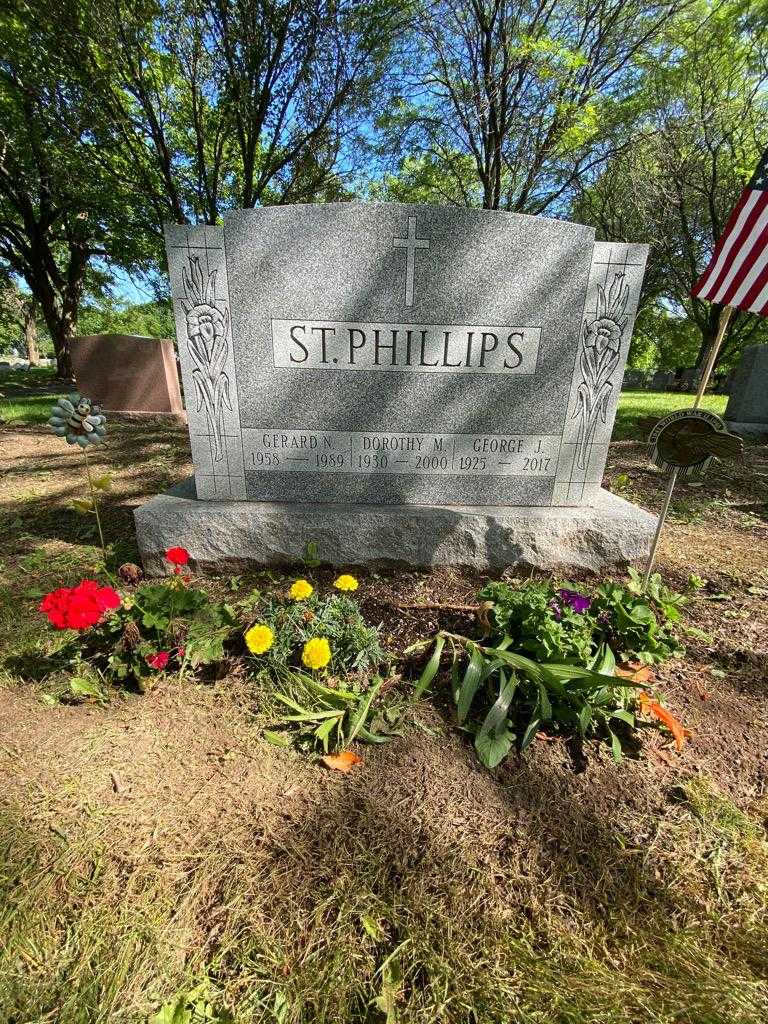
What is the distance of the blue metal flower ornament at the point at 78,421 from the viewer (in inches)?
96.3

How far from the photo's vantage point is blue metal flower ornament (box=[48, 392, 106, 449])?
2.45 meters

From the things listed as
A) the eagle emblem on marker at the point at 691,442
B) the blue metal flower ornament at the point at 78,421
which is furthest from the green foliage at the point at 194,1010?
the eagle emblem on marker at the point at 691,442

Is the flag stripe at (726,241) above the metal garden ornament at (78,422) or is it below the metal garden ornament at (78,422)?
above

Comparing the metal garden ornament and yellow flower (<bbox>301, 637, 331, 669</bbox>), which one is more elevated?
the metal garden ornament

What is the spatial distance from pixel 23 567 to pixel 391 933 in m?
2.95

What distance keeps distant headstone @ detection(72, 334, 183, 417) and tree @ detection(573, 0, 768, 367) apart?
386 inches

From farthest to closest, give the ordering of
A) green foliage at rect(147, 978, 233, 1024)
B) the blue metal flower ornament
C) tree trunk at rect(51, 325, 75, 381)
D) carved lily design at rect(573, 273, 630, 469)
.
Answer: tree trunk at rect(51, 325, 75, 381) < carved lily design at rect(573, 273, 630, 469) < the blue metal flower ornament < green foliage at rect(147, 978, 233, 1024)

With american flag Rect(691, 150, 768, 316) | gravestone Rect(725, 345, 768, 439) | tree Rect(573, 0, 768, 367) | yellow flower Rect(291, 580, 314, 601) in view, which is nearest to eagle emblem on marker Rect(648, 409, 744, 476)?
american flag Rect(691, 150, 768, 316)

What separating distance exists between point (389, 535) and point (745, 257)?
245 centimetres

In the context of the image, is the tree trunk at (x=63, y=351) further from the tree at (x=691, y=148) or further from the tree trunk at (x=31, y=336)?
the tree trunk at (x=31, y=336)

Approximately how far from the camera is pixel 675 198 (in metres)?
13.6

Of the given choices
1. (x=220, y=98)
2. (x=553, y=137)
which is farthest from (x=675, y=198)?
(x=220, y=98)

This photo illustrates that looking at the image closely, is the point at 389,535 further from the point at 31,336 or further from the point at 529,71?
the point at 31,336

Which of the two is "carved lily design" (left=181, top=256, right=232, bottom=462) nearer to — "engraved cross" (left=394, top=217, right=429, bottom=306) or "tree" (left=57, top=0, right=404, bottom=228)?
"engraved cross" (left=394, top=217, right=429, bottom=306)
